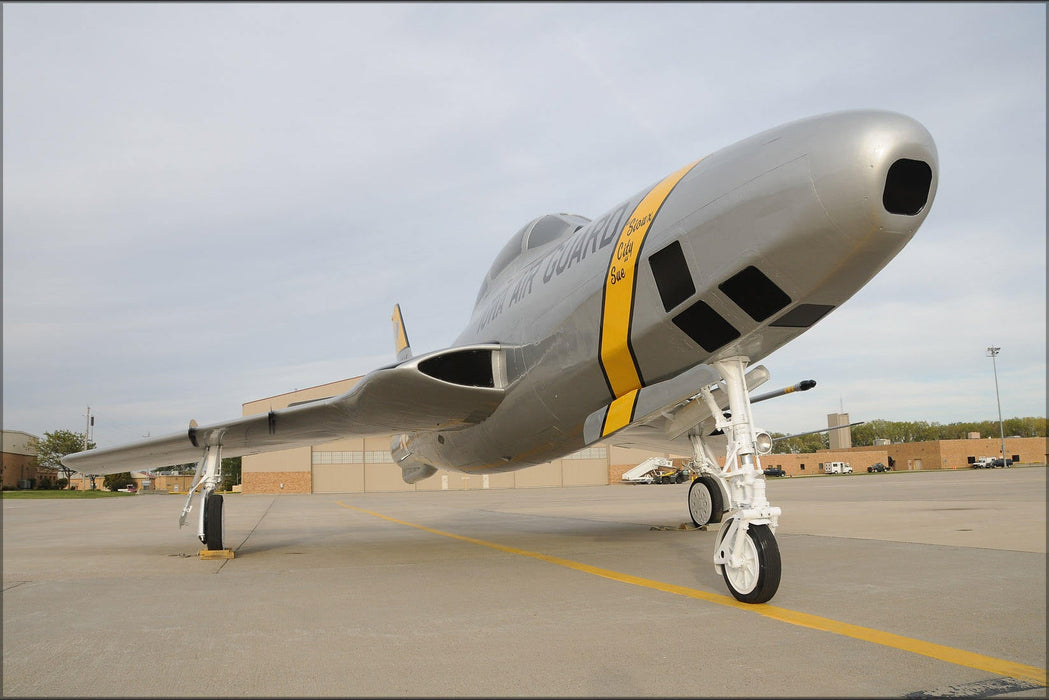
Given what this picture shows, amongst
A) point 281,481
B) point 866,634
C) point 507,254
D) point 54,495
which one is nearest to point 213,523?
point 507,254

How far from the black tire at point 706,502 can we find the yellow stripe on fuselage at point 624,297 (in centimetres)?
548

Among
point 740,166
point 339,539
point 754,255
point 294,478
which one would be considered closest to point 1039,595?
point 754,255

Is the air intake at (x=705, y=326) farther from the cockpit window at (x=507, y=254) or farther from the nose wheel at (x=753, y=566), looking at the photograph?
the cockpit window at (x=507, y=254)

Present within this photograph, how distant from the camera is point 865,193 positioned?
15.1 ft

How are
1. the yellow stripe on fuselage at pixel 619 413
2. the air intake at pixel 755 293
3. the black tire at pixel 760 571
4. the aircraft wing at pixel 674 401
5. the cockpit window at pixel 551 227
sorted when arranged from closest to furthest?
the black tire at pixel 760 571 → the air intake at pixel 755 293 → the aircraft wing at pixel 674 401 → the yellow stripe on fuselage at pixel 619 413 → the cockpit window at pixel 551 227

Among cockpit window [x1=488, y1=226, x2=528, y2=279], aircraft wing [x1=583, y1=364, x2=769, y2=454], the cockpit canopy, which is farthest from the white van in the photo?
aircraft wing [x1=583, y1=364, x2=769, y2=454]

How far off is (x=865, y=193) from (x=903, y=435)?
133m

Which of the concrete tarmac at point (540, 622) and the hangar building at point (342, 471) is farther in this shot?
the hangar building at point (342, 471)

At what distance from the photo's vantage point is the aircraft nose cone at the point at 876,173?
15.0 ft

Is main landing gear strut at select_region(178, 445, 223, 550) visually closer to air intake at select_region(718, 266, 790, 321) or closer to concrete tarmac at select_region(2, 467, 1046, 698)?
concrete tarmac at select_region(2, 467, 1046, 698)

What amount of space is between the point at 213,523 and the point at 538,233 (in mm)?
6451

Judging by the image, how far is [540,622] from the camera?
4773 millimetres

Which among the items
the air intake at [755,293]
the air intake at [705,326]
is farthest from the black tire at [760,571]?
the air intake at [755,293]

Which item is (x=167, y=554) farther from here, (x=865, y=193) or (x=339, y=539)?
(x=865, y=193)
